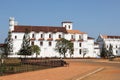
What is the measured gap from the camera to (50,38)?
116 m

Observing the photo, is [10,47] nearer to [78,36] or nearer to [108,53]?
[78,36]

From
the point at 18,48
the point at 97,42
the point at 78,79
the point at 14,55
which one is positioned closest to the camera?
the point at 78,79

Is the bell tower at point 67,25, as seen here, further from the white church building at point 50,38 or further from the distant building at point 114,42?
the distant building at point 114,42

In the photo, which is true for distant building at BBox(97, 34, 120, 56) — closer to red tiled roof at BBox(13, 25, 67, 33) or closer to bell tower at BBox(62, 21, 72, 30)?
bell tower at BBox(62, 21, 72, 30)

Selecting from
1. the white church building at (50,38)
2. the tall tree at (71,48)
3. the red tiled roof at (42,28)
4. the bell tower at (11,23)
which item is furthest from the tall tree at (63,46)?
the bell tower at (11,23)

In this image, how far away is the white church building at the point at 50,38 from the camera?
11169cm

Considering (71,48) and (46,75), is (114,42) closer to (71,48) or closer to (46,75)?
(71,48)

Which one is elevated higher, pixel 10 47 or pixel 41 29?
pixel 41 29

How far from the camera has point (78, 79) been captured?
2725 centimetres

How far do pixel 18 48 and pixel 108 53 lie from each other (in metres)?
34.7

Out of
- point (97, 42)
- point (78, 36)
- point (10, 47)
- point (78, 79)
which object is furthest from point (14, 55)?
point (78, 79)

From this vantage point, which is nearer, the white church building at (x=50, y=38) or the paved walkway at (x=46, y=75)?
Answer: the paved walkway at (x=46, y=75)

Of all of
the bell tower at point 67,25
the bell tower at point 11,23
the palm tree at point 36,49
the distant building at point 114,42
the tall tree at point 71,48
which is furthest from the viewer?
the distant building at point 114,42

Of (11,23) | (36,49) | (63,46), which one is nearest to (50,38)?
(63,46)
